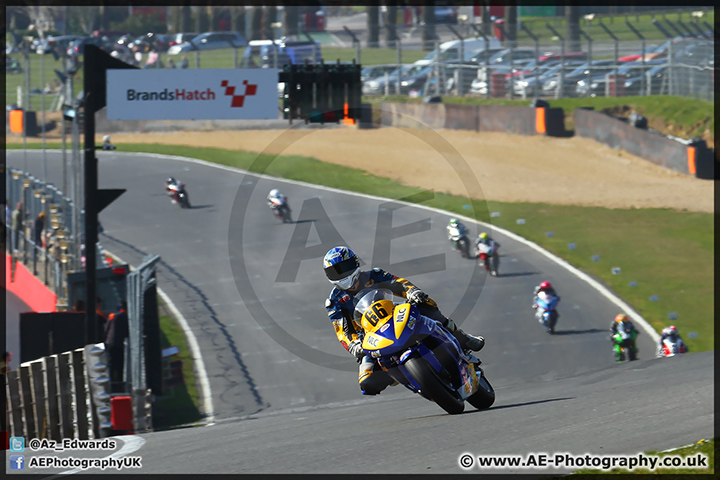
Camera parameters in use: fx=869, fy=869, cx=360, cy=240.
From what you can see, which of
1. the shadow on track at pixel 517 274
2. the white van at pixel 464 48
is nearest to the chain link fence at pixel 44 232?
the shadow on track at pixel 517 274

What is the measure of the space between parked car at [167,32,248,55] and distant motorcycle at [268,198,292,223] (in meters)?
12.8

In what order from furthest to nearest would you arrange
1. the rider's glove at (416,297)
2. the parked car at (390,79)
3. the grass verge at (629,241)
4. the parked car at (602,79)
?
the parked car at (390,79) < the parked car at (602,79) < the grass verge at (629,241) < the rider's glove at (416,297)

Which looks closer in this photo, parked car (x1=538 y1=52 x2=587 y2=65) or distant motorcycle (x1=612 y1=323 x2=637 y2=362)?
distant motorcycle (x1=612 y1=323 x2=637 y2=362)

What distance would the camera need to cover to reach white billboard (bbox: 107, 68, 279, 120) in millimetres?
16092

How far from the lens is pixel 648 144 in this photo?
102 ft

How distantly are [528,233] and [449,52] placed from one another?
1558 cm

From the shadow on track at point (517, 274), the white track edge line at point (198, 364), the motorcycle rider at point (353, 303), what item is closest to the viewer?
the motorcycle rider at point (353, 303)

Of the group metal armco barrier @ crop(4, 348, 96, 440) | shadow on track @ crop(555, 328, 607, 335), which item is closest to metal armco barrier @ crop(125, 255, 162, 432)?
metal armco barrier @ crop(4, 348, 96, 440)

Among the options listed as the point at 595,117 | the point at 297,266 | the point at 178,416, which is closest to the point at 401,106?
the point at 595,117

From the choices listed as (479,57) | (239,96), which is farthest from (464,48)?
(239,96)

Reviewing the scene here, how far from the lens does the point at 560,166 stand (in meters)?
31.9

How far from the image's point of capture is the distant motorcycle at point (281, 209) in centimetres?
2669

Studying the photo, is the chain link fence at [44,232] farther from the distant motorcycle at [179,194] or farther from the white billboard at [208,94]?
the distant motorcycle at [179,194]

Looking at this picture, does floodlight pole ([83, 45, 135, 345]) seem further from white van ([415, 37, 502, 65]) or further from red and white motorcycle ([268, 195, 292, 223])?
white van ([415, 37, 502, 65])
